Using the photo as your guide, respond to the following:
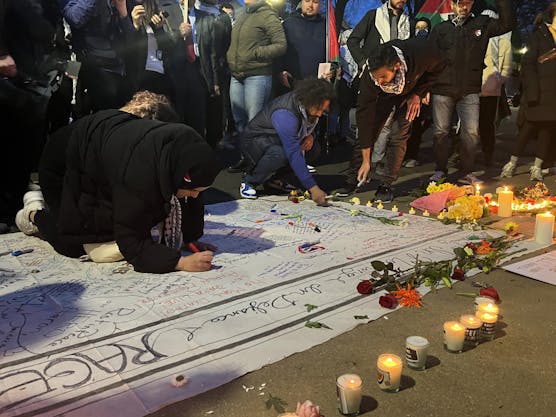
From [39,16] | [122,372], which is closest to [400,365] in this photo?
[122,372]

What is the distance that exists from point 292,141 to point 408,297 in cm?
224

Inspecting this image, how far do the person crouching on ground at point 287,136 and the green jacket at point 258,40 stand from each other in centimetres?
136

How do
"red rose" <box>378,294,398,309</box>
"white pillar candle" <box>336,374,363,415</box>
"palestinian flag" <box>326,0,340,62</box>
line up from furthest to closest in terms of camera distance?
"palestinian flag" <box>326,0,340,62</box> < "red rose" <box>378,294,398,309</box> < "white pillar candle" <box>336,374,363,415</box>

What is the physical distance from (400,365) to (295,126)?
297 cm

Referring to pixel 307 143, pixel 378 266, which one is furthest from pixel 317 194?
pixel 378 266

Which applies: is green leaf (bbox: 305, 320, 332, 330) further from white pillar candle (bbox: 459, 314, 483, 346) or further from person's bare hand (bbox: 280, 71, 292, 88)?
person's bare hand (bbox: 280, 71, 292, 88)

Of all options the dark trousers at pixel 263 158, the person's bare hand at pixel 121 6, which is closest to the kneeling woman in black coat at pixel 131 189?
the dark trousers at pixel 263 158

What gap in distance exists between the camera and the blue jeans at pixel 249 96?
6086 mm

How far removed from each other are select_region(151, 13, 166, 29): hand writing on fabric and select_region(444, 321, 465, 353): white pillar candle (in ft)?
14.8

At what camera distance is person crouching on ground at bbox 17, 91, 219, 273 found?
2496 mm

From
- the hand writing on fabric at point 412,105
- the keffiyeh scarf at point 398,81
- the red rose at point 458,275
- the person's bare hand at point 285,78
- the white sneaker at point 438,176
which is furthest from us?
the person's bare hand at point 285,78

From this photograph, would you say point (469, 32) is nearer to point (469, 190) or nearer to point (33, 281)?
point (469, 190)

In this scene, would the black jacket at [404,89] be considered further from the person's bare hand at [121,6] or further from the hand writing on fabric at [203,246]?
the person's bare hand at [121,6]

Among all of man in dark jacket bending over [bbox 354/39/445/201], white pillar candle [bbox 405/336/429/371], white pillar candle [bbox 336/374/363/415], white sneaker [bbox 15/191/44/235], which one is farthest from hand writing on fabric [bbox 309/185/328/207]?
white pillar candle [bbox 336/374/363/415]
